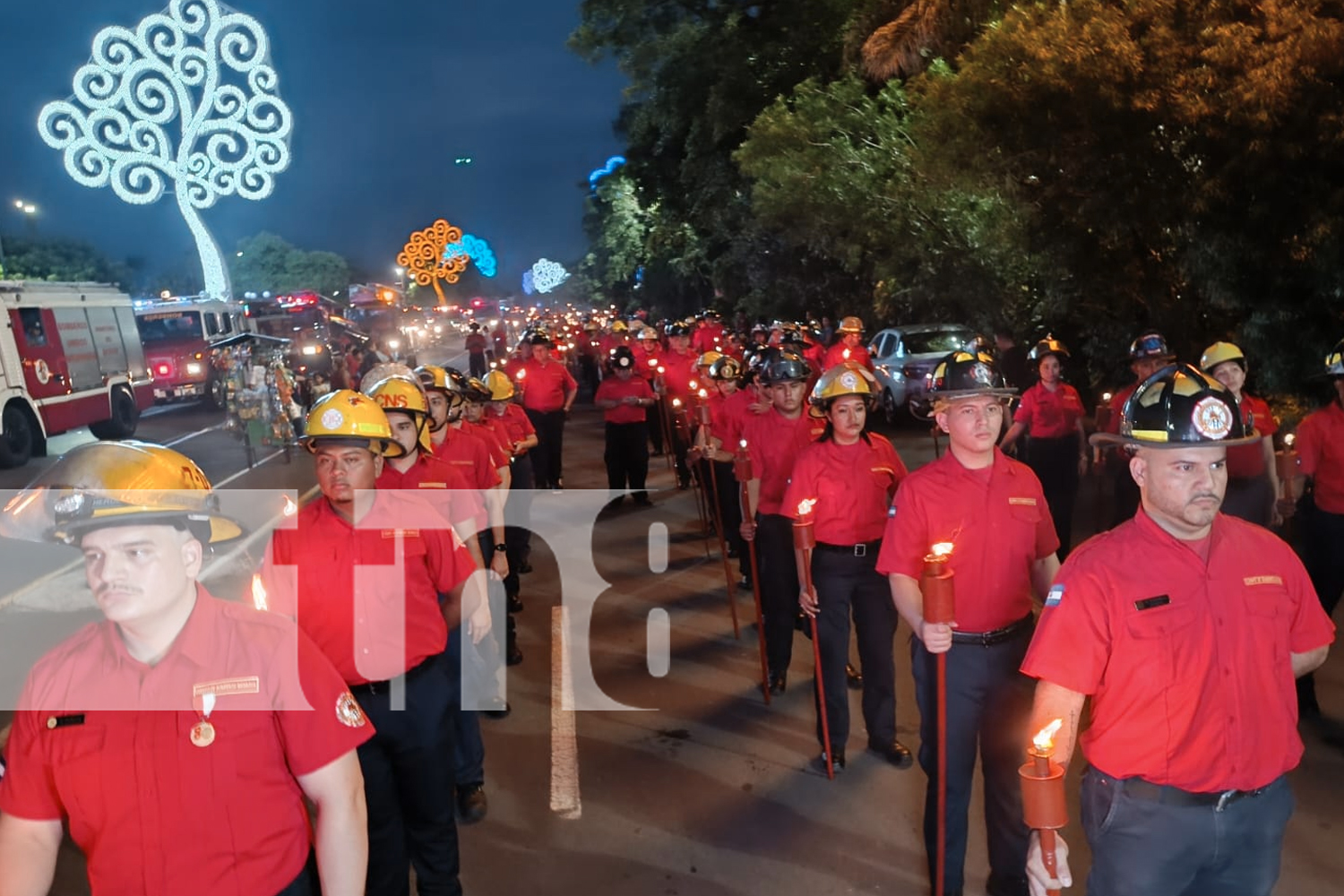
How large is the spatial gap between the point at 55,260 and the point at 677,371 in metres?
62.7

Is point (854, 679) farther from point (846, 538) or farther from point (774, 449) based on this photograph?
point (846, 538)

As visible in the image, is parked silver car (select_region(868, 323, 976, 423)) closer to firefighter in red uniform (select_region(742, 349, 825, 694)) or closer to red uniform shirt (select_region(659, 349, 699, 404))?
red uniform shirt (select_region(659, 349, 699, 404))

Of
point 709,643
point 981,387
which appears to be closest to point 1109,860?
point 981,387

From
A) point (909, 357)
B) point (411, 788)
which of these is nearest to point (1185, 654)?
point (411, 788)

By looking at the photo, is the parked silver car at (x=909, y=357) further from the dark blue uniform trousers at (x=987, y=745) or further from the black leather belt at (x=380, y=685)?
the black leather belt at (x=380, y=685)

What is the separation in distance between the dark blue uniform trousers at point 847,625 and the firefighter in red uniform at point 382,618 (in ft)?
7.07

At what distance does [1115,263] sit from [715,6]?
19.5 meters

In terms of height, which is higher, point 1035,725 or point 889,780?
point 1035,725

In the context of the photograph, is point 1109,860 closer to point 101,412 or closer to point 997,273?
point 997,273

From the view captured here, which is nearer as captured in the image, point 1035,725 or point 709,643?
point 1035,725

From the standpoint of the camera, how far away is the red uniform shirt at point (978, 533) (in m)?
4.02

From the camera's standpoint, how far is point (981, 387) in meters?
4.11

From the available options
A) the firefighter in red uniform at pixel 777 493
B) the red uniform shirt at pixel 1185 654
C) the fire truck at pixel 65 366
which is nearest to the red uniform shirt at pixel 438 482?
the firefighter in red uniform at pixel 777 493

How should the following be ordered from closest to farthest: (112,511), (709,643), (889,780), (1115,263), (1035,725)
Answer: (112,511)
(1035,725)
(889,780)
(709,643)
(1115,263)
